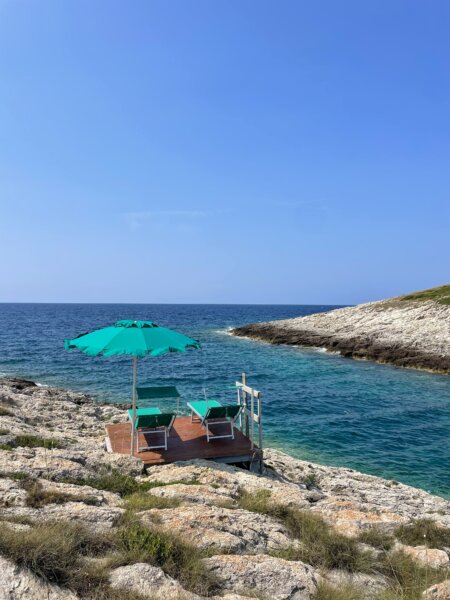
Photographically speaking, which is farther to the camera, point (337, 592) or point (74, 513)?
point (74, 513)

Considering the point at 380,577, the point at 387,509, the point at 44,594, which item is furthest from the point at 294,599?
the point at 387,509

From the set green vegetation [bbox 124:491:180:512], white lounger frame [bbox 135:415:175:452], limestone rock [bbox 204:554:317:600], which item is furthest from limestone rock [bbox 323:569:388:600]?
white lounger frame [bbox 135:415:175:452]

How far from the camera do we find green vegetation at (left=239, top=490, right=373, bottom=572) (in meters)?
5.01

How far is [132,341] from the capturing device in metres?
8.63

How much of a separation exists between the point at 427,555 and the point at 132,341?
635 cm

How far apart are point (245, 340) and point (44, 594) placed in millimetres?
49380

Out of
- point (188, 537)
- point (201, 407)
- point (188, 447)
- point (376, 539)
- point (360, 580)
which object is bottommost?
point (188, 447)

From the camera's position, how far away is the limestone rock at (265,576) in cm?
420

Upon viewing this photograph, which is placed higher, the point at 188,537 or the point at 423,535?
the point at 188,537

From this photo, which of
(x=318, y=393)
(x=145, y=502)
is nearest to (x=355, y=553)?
(x=145, y=502)

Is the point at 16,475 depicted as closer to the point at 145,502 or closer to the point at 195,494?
the point at 145,502

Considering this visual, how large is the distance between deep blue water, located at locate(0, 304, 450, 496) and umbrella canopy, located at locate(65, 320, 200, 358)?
26.9 feet

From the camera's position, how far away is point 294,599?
13.6 feet

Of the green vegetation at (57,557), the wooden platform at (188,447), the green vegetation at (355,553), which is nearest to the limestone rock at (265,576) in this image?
the green vegetation at (355,553)
